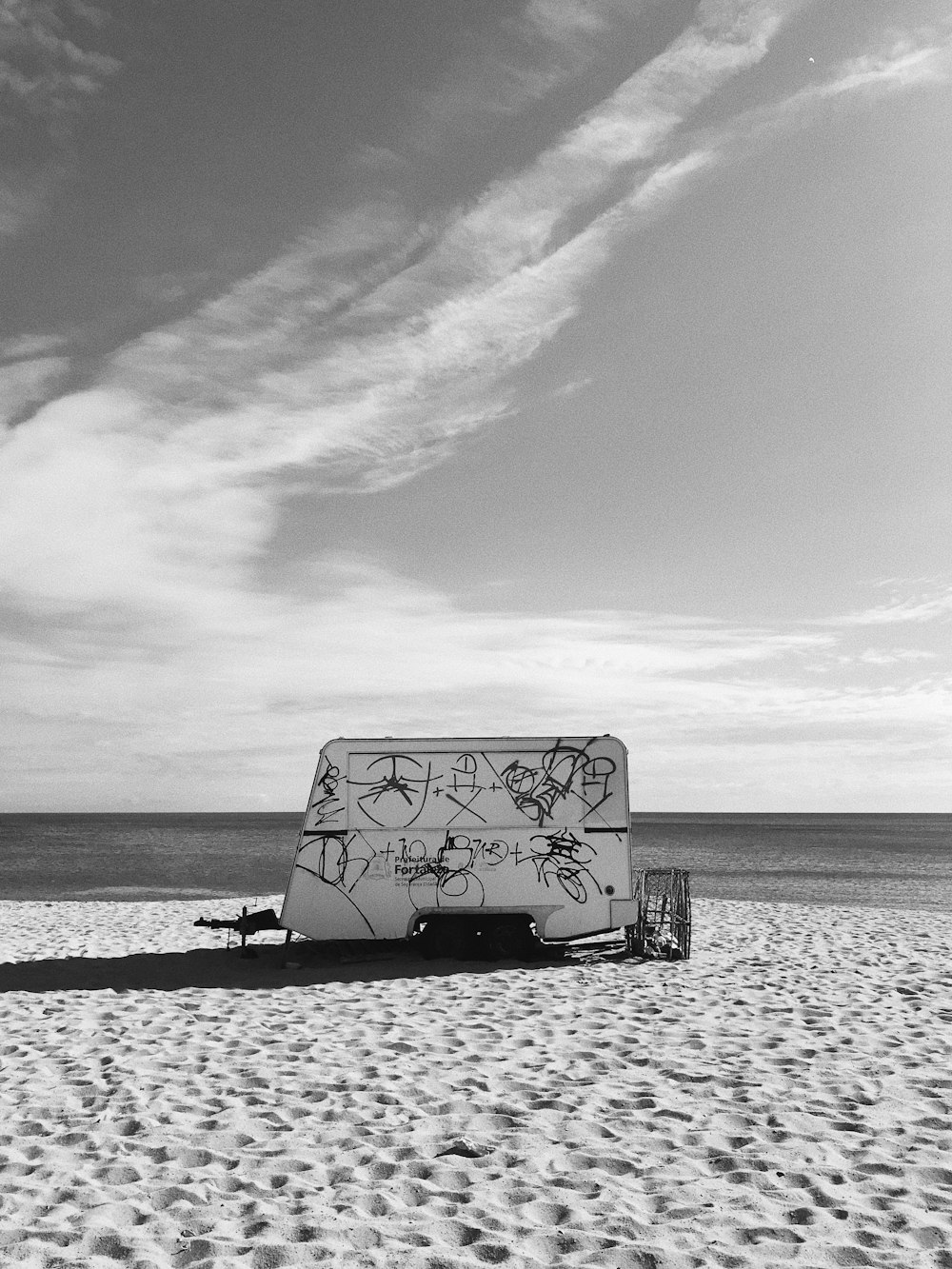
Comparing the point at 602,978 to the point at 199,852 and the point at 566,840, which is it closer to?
the point at 566,840

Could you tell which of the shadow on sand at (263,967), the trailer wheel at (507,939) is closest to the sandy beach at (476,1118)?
the shadow on sand at (263,967)

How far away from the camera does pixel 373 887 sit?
42.0ft

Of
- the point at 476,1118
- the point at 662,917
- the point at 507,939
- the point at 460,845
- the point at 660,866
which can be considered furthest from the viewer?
the point at 660,866

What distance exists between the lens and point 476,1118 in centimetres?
676

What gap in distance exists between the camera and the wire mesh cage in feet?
44.4

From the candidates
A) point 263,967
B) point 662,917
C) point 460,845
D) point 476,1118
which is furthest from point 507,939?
point 476,1118

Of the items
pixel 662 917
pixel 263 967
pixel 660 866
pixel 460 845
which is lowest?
pixel 660 866

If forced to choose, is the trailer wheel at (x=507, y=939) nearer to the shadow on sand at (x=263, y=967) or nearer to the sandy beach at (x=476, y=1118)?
the shadow on sand at (x=263, y=967)

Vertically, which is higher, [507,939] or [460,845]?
[460,845]

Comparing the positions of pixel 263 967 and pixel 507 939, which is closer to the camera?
pixel 263 967

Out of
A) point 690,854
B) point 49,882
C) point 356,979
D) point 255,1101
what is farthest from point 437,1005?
point 690,854

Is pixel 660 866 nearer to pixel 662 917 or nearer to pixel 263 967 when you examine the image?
pixel 662 917

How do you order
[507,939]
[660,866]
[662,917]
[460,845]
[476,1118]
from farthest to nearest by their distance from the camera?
[660,866]
[662,917]
[507,939]
[460,845]
[476,1118]

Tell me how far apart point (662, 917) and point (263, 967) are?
17.9 feet
